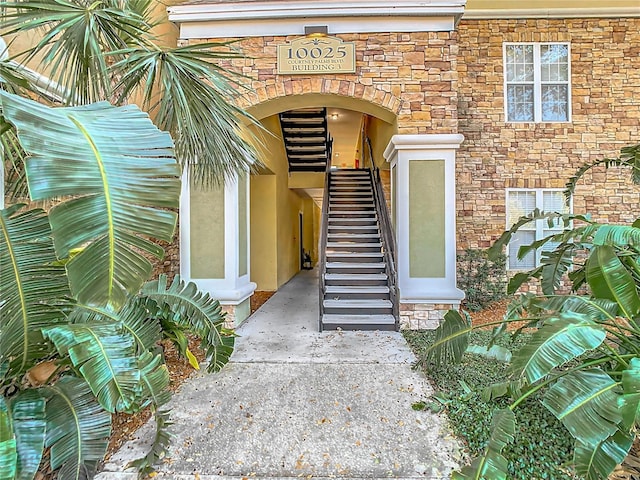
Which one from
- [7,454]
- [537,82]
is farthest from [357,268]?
[537,82]

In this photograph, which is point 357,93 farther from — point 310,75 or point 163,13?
point 163,13

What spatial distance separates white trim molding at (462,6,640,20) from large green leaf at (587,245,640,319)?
6.77 metres

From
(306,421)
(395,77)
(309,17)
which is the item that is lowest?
(306,421)

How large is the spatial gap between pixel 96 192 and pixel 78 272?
283 millimetres

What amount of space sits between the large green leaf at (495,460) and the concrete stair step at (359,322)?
347 centimetres

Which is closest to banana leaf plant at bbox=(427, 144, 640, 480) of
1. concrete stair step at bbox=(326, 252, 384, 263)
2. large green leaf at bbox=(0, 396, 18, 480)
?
large green leaf at bbox=(0, 396, 18, 480)

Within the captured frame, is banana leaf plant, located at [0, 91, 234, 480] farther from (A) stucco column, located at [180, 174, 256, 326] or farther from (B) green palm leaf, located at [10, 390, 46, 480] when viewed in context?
(A) stucco column, located at [180, 174, 256, 326]

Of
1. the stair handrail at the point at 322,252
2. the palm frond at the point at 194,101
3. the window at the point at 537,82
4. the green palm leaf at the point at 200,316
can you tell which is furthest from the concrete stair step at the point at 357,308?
the window at the point at 537,82

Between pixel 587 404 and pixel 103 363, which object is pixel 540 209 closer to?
pixel 587 404

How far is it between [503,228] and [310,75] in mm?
5032

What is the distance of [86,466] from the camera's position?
1874mm

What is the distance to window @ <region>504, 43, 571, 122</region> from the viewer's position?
23.8ft

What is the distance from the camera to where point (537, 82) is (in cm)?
726

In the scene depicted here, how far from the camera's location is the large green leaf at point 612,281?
235 centimetres
